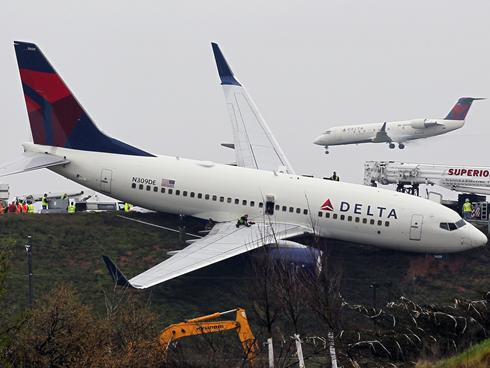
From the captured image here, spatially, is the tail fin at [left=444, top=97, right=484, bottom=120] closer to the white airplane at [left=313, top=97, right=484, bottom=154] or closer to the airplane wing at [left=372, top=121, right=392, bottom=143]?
the white airplane at [left=313, top=97, right=484, bottom=154]

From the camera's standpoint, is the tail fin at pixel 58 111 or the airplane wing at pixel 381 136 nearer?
the tail fin at pixel 58 111

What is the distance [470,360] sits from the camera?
34.3 m

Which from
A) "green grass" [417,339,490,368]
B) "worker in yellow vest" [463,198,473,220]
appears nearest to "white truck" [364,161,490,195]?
"worker in yellow vest" [463,198,473,220]

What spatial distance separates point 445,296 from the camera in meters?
61.1

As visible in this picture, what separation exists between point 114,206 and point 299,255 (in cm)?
3481

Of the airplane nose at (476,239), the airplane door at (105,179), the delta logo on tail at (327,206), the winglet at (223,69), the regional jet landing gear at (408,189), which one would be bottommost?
the regional jet landing gear at (408,189)

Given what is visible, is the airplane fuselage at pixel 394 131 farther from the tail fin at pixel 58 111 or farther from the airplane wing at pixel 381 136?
the tail fin at pixel 58 111

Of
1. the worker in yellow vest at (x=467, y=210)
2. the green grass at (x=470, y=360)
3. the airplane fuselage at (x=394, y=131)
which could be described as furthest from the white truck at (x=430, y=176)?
the green grass at (x=470, y=360)

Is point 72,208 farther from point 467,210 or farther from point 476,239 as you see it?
point 476,239

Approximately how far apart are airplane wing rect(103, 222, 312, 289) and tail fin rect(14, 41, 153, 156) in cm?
890

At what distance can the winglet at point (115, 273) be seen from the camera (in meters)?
50.0

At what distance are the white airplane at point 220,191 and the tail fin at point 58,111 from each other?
68 mm

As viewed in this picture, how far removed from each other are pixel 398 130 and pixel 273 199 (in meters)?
77.7

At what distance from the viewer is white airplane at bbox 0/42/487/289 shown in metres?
62.7
